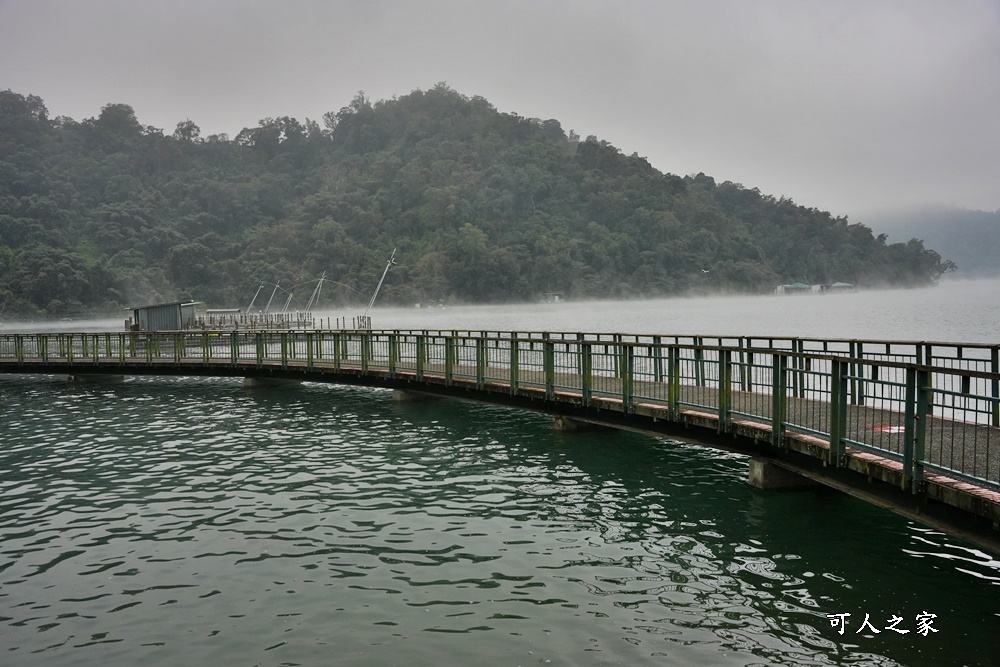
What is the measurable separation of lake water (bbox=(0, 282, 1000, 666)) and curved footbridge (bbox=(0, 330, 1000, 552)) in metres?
0.87

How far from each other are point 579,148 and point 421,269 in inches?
2418

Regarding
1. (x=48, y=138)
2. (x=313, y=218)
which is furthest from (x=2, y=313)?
(x=48, y=138)

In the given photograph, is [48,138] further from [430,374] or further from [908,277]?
[908,277]

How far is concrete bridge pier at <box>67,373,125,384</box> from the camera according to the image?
3412cm

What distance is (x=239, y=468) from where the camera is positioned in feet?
54.6

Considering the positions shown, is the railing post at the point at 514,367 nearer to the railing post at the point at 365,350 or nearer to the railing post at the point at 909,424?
the railing post at the point at 365,350

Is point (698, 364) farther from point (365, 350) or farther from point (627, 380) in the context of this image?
point (365, 350)

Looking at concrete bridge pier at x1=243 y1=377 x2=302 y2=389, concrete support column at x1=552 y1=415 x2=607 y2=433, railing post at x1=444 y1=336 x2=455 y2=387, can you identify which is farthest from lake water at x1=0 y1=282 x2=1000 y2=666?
concrete bridge pier at x1=243 y1=377 x2=302 y2=389

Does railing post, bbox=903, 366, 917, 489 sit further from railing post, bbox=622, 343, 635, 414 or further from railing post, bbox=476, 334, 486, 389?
railing post, bbox=476, 334, 486, 389

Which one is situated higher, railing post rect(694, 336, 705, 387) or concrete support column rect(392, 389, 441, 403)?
railing post rect(694, 336, 705, 387)

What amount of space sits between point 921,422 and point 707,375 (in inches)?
378

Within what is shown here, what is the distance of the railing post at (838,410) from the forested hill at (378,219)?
112352 millimetres

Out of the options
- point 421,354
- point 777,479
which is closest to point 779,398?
point 777,479

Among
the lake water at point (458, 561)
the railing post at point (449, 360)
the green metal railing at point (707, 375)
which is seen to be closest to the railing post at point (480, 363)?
the green metal railing at point (707, 375)
